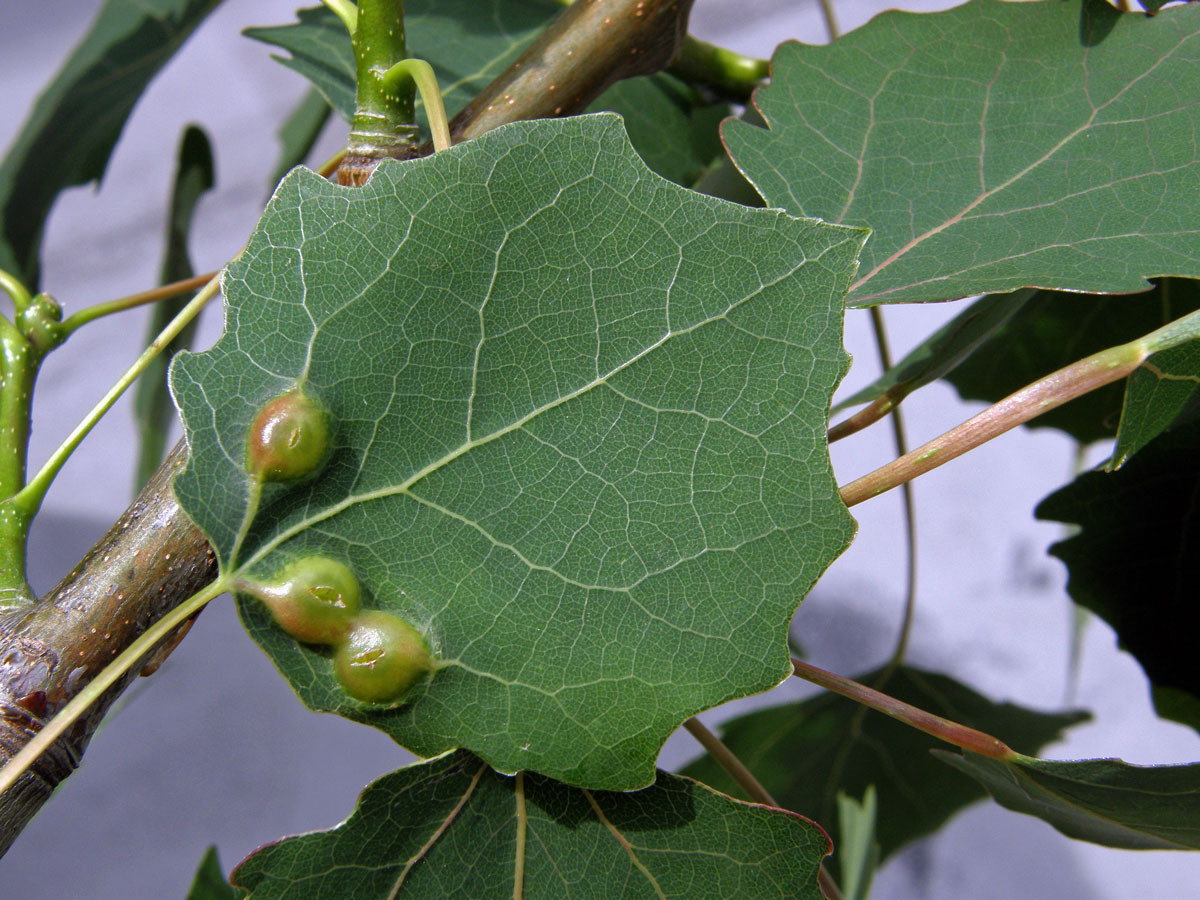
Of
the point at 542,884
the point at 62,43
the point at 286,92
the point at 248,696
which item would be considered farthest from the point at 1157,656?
the point at 62,43

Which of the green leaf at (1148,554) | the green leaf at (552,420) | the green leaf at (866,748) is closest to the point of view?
the green leaf at (552,420)

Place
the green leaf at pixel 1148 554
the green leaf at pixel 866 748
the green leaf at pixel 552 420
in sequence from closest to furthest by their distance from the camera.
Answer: the green leaf at pixel 552 420 < the green leaf at pixel 1148 554 < the green leaf at pixel 866 748

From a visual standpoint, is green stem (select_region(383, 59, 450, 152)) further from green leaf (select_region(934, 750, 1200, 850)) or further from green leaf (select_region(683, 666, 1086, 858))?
green leaf (select_region(683, 666, 1086, 858))

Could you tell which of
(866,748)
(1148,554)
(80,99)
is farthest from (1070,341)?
(80,99)

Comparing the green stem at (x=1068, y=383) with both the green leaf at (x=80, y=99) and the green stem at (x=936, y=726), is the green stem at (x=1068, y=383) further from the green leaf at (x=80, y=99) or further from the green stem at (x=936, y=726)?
the green leaf at (x=80, y=99)

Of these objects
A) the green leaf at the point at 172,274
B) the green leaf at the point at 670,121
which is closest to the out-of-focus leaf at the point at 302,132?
the green leaf at the point at 172,274
